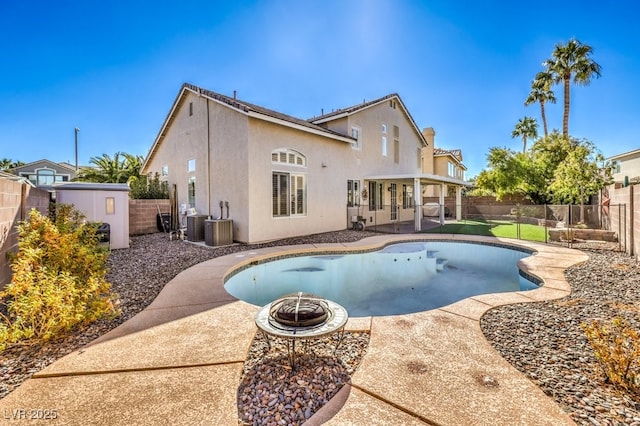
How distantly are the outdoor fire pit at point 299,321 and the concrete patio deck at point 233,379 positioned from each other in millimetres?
504

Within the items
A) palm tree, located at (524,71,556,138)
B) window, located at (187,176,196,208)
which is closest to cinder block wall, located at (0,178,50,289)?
window, located at (187,176,196,208)

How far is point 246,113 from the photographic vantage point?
10.4m

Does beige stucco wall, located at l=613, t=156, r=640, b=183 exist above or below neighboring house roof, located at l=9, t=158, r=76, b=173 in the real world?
below

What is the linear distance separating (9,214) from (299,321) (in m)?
5.44

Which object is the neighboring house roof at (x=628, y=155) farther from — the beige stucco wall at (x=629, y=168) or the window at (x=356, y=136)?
the window at (x=356, y=136)

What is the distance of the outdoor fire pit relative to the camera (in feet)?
9.27

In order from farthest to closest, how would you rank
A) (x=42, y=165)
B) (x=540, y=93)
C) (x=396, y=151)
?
(x=42, y=165)
(x=540, y=93)
(x=396, y=151)

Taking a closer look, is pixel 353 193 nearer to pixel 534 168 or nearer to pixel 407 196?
pixel 407 196

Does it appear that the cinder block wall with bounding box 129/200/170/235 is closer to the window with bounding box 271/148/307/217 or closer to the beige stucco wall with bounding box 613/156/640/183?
the window with bounding box 271/148/307/217

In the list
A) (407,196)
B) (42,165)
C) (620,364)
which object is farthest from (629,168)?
(42,165)

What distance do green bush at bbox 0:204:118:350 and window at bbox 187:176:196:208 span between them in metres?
9.20

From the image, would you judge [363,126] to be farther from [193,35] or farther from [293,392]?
[293,392]

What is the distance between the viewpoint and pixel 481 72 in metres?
16.4

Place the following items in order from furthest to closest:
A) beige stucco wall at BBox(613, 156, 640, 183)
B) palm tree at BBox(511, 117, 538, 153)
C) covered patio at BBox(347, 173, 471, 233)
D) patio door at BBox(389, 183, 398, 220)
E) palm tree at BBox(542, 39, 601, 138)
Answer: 1. palm tree at BBox(511, 117, 538, 153)
2. beige stucco wall at BBox(613, 156, 640, 183)
3. palm tree at BBox(542, 39, 601, 138)
4. patio door at BBox(389, 183, 398, 220)
5. covered patio at BBox(347, 173, 471, 233)
